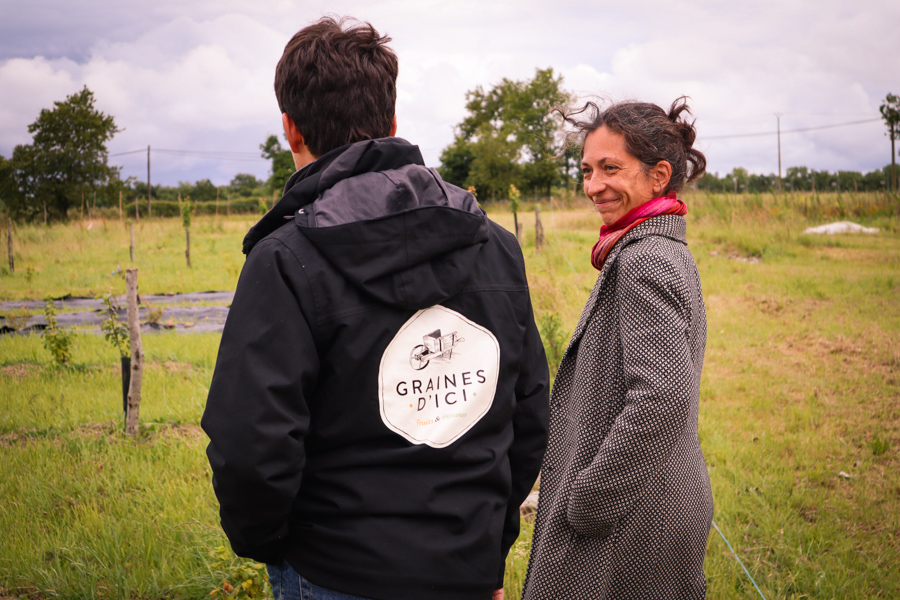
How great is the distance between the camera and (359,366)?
1.15m

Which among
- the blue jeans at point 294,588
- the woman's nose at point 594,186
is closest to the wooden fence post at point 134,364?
the blue jeans at point 294,588

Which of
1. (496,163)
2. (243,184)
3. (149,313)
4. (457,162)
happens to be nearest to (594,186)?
(149,313)

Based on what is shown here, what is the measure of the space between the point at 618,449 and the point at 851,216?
19.9 m

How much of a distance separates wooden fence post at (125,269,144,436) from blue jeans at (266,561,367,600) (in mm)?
3183

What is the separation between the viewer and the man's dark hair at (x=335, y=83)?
122 cm

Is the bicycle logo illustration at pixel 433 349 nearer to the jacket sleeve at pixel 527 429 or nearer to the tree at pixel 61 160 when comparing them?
the jacket sleeve at pixel 527 429

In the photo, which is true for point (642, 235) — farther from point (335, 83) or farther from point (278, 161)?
point (278, 161)

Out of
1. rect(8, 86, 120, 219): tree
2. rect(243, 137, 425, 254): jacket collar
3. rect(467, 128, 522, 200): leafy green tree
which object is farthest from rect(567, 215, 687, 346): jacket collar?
rect(467, 128, 522, 200): leafy green tree

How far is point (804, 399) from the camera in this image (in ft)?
17.0

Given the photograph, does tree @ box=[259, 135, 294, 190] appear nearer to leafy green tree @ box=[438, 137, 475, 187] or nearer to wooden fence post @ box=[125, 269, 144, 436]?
leafy green tree @ box=[438, 137, 475, 187]

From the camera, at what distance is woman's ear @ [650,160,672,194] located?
176 cm

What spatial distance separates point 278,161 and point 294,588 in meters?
33.9

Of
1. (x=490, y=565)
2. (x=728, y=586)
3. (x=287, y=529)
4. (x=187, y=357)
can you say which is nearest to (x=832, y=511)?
(x=728, y=586)

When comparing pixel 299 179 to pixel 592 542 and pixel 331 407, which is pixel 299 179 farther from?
pixel 592 542
